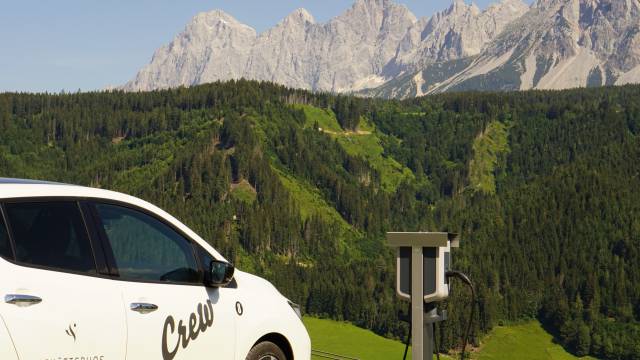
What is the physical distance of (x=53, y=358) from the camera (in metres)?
9.78

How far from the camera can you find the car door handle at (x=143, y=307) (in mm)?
10758

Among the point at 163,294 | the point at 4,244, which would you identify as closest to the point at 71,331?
the point at 4,244

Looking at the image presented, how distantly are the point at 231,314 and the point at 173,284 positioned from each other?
97cm

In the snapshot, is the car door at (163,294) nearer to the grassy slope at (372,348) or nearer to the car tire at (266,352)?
Result: the car tire at (266,352)

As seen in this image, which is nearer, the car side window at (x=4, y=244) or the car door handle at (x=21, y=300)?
the car door handle at (x=21, y=300)

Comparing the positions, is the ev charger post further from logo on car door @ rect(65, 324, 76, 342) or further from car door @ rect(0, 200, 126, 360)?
logo on car door @ rect(65, 324, 76, 342)

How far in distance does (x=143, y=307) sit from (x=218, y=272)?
4.09 ft

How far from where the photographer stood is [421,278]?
13.7 meters

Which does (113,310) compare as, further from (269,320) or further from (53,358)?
(269,320)

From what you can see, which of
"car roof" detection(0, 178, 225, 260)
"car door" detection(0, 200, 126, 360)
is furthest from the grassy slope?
"car door" detection(0, 200, 126, 360)

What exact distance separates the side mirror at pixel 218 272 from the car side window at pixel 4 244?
2.79 meters

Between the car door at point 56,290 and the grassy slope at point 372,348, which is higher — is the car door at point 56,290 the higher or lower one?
the higher one

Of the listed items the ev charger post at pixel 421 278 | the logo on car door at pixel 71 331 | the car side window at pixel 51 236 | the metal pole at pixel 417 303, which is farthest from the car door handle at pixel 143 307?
the metal pole at pixel 417 303

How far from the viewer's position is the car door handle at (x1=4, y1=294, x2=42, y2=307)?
940 centimetres
